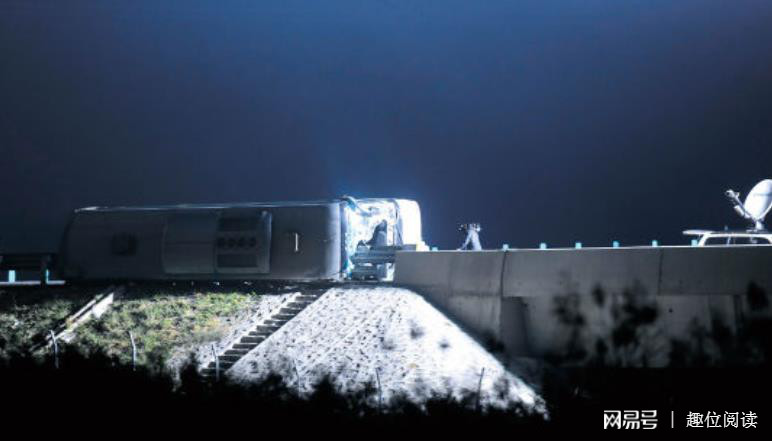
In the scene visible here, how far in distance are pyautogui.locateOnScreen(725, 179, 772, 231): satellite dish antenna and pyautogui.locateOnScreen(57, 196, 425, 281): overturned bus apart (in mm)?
8345

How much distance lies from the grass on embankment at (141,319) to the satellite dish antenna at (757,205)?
37.7ft

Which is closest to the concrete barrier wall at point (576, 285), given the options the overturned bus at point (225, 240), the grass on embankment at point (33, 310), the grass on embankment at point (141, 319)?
the overturned bus at point (225, 240)

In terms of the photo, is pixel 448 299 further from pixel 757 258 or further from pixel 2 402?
pixel 2 402

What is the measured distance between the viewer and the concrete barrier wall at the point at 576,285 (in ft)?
58.3

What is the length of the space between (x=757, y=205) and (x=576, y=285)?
17.1 ft

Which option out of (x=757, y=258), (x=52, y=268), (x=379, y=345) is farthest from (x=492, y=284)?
(x=52, y=268)

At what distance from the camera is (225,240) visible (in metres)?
26.5

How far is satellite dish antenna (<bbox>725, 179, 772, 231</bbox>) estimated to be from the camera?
22.0 meters

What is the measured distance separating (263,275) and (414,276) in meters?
Result: 4.51

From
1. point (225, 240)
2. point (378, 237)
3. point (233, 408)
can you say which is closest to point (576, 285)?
point (378, 237)

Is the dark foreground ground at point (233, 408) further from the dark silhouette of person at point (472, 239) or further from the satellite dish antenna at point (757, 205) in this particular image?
the dark silhouette of person at point (472, 239)

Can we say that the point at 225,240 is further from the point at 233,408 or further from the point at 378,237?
the point at 233,408

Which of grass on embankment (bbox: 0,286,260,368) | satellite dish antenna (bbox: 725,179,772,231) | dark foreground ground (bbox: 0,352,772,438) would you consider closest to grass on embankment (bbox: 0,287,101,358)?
grass on embankment (bbox: 0,286,260,368)

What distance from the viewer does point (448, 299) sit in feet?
74.3
